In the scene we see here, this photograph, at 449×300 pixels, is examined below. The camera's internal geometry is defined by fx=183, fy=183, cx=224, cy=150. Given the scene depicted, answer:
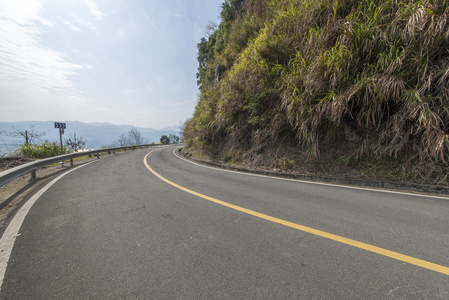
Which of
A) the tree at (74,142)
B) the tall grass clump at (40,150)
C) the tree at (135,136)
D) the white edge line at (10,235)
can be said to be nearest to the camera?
the white edge line at (10,235)

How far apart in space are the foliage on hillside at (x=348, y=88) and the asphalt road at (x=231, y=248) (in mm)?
1941

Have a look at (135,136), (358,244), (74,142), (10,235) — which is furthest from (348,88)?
(135,136)

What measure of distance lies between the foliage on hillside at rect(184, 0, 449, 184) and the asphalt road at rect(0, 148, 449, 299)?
1.94 m

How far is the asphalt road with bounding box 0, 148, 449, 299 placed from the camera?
5.49ft

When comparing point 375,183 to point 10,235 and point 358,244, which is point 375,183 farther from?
point 10,235

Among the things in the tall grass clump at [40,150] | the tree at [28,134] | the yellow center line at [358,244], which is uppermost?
the tree at [28,134]

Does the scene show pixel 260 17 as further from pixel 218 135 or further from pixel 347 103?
pixel 347 103

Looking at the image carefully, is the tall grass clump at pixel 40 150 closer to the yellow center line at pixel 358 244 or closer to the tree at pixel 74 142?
the tree at pixel 74 142

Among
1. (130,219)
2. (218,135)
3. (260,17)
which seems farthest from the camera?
(260,17)

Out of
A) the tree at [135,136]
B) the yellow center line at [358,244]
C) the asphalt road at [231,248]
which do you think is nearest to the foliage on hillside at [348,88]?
the asphalt road at [231,248]

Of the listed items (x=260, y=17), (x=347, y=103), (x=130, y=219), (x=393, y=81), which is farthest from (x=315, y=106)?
(x=260, y=17)

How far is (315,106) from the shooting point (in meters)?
6.09

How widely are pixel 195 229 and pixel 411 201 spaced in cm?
418

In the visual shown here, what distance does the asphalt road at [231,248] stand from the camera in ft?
5.49
